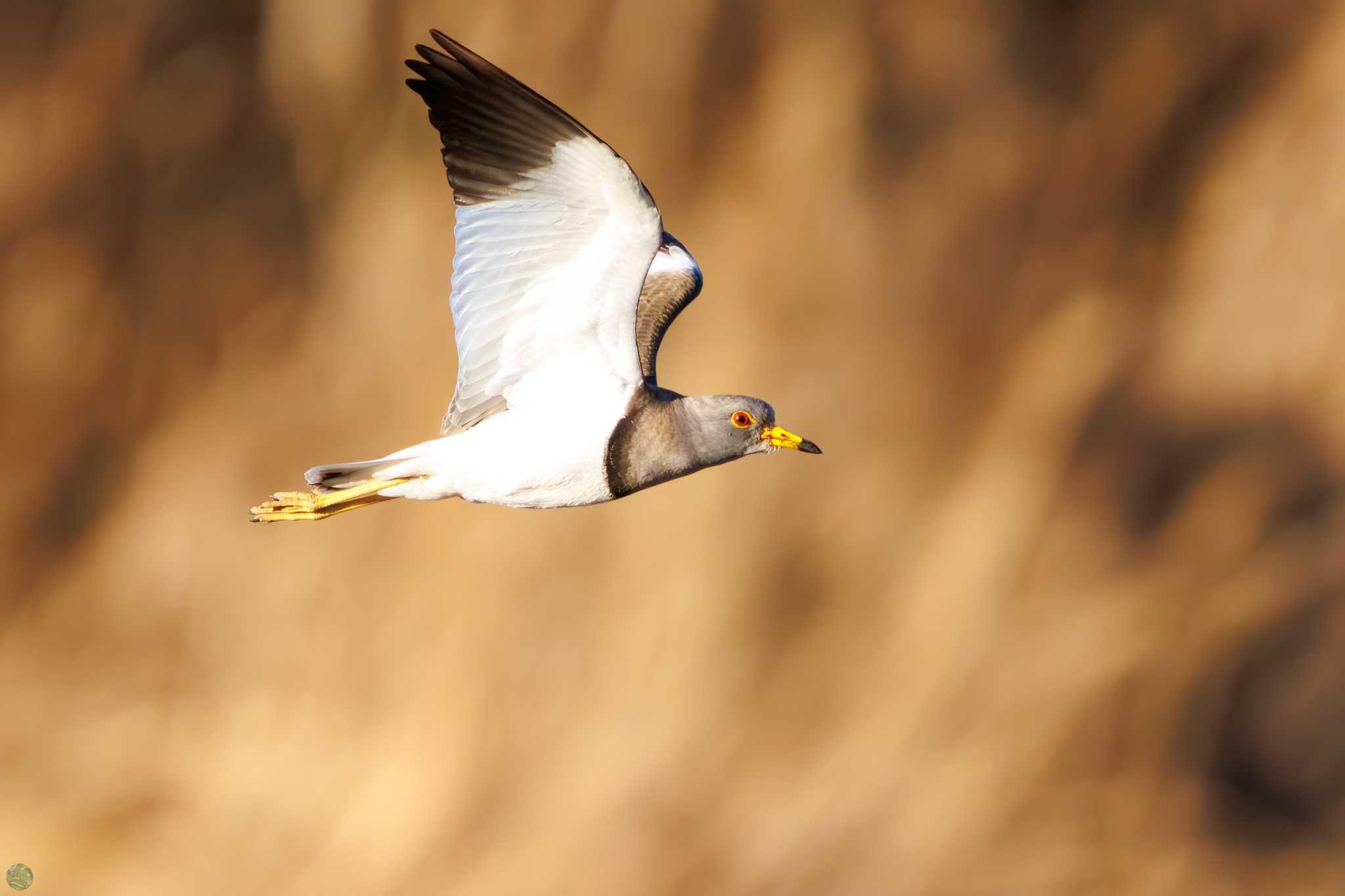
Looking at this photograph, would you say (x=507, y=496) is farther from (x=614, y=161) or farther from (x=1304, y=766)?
(x=1304, y=766)

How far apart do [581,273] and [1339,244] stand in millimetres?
6245

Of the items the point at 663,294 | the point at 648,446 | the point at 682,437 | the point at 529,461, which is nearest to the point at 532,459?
the point at 529,461

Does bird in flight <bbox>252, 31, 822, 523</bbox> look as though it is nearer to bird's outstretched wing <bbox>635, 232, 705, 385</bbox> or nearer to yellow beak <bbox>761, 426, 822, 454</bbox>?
yellow beak <bbox>761, 426, 822, 454</bbox>

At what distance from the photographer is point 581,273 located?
11.9 feet

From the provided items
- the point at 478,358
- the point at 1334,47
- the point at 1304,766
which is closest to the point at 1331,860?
the point at 1304,766

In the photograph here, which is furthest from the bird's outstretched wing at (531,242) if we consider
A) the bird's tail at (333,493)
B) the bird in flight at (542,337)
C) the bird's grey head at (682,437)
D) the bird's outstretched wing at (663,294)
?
the bird's outstretched wing at (663,294)

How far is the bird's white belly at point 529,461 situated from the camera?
11.9 ft

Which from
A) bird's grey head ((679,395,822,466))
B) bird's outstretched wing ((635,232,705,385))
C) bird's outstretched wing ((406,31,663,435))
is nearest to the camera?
bird's outstretched wing ((406,31,663,435))

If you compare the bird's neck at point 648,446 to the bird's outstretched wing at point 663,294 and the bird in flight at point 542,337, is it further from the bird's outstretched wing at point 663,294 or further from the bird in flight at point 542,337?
the bird's outstretched wing at point 663,294

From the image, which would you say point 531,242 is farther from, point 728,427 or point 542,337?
point 728,427

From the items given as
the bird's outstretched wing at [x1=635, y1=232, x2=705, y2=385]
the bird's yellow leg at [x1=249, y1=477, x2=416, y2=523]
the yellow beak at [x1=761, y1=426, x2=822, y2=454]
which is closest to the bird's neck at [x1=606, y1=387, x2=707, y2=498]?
the yellow beak at [x1=761, y1=426, x2=822, y2=454]

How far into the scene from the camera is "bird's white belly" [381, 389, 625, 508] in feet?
11.9

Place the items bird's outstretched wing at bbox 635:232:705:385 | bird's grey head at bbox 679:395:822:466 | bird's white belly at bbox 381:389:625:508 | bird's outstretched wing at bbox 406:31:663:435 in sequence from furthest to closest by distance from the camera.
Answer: bird's outstretched wing at bbox 635:232:705:385 < bird's grey head at bbox 679:395:822:466 < bird's white belly at bbox 381:389:625:508 < bird's outstretched wing at bbox 406:31:663:435

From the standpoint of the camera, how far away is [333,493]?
12.7 feet
